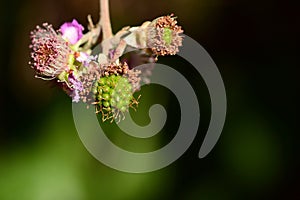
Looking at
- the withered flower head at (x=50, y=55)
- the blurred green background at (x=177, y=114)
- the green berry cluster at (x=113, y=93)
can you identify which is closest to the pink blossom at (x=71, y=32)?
the withered flower head at (x=50, y=55)

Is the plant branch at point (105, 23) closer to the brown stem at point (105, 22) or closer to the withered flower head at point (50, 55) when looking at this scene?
the brown stem at point (105, 22)

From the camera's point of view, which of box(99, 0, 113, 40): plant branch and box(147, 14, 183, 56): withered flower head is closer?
box(147, 14, 183, 56): withered flower head

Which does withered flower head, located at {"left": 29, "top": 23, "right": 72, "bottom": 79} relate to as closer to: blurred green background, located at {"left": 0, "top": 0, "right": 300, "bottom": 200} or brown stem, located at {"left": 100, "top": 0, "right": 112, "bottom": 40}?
brown stem, located at {"left": 100, "top": 0, "right": 112, "bottom": 40}

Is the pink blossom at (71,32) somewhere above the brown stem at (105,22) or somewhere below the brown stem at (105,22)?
below

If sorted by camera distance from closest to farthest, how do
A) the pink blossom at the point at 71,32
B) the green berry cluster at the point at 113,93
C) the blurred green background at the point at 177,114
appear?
1. the green berry cluster at the point at 113,93
2. the pink blossom at the point at 71,32
3. the blurred green background at the point at 177,114

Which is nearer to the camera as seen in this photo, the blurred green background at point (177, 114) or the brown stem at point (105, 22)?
the brown stem at point (105, 22)

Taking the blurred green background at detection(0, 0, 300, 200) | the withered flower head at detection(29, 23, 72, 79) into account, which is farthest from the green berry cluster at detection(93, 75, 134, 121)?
the blurred green background at detection(0, 0, 300, 200)
